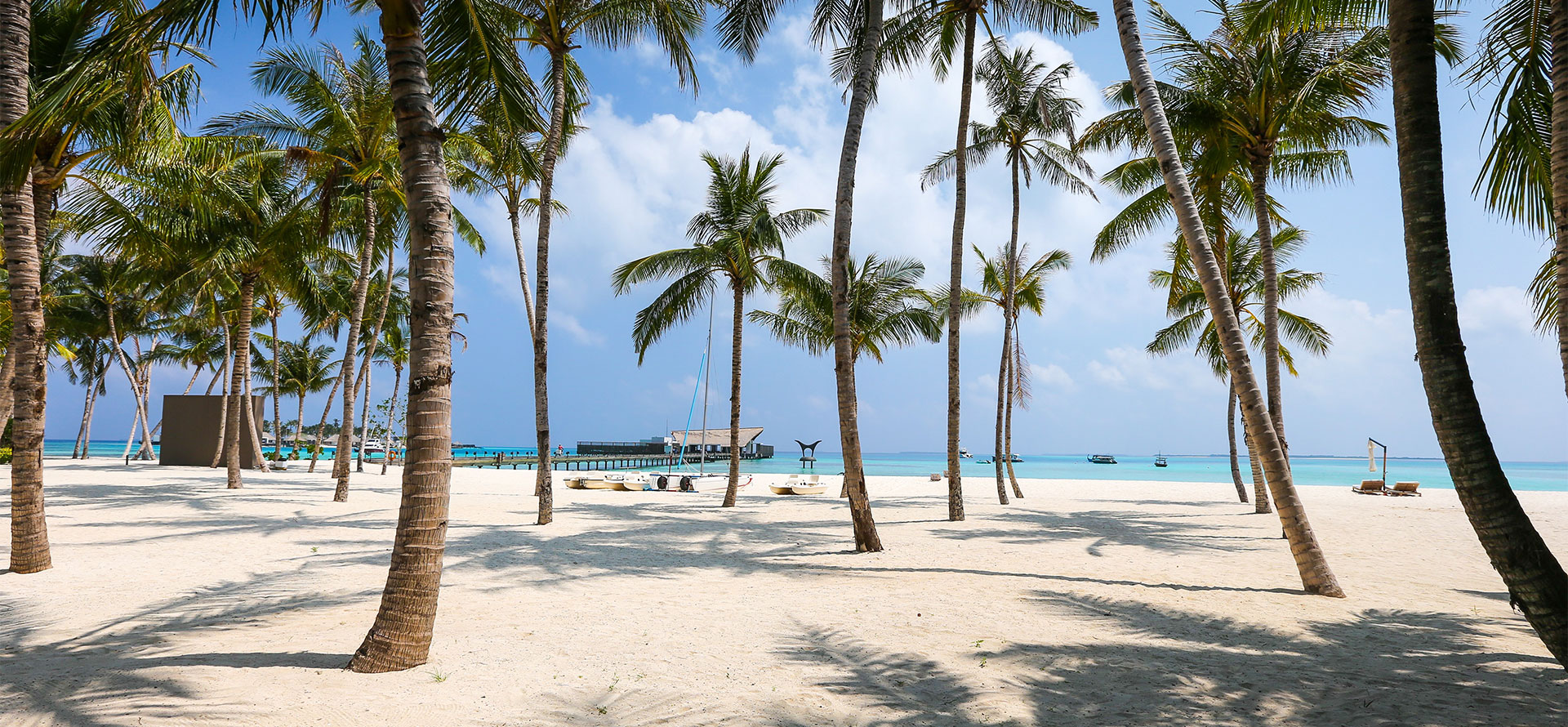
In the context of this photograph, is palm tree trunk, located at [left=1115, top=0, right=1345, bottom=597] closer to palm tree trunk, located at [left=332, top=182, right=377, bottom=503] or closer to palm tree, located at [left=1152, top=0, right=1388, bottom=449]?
palm tree, located at [left=1152, top=0, right=1388, bottom=449]

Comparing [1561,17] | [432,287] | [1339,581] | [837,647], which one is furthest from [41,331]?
[1339,581]

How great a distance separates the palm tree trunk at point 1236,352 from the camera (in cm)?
645

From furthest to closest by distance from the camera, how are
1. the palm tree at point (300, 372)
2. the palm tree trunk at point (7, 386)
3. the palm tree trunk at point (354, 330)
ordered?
1. the palm tree at point (300, 372)
2. the palm tree trunk at point (354, 330)
3. the palm tree trunk at point (7, 386)

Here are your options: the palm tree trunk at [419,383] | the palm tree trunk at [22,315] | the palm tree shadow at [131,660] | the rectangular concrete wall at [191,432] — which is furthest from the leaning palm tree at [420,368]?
the rectangular concrete wall at [191,432]

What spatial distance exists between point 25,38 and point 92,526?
670cm

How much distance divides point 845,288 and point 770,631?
4910mm

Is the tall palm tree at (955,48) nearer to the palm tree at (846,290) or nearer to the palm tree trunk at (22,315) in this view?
the palm tree at (846,290)

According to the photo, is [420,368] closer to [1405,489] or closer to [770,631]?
[770,631]

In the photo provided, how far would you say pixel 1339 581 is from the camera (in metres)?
7.35

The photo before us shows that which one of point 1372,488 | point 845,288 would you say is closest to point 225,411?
point 845,288

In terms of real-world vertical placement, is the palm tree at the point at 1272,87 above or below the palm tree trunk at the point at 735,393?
above

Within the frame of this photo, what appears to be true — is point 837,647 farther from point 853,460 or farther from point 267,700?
point 853,460

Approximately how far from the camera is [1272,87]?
11.0 meters

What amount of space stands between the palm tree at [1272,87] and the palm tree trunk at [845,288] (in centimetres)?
542
